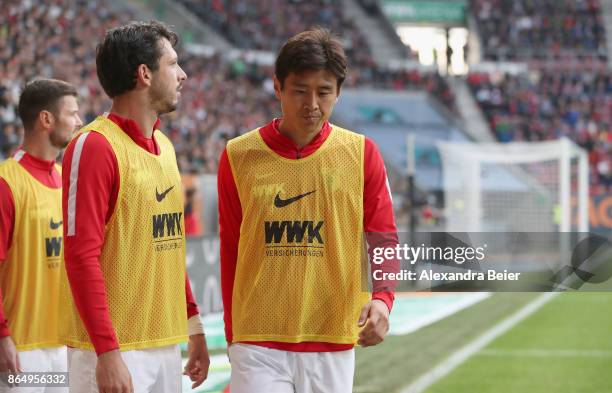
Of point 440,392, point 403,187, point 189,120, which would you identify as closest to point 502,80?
point 403,187

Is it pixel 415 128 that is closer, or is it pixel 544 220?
pixel 544 220

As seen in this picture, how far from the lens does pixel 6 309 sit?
186 inches

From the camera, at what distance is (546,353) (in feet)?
36.4

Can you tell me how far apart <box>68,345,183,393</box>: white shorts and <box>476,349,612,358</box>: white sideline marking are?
302 inches

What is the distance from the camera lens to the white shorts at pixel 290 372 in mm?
3613

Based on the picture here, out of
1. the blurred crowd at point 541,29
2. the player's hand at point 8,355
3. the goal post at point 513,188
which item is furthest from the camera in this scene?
the blurred crowd at point 541,29

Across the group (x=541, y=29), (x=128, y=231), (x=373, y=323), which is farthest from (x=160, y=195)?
(x=541, y=29)

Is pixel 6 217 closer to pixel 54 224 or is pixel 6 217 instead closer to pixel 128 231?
pixel 54 224

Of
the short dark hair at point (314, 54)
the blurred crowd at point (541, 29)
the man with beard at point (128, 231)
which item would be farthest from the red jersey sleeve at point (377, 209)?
the blurred crowd at point (541, 29)

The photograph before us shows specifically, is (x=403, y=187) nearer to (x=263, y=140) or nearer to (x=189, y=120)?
(x=189, y=120)

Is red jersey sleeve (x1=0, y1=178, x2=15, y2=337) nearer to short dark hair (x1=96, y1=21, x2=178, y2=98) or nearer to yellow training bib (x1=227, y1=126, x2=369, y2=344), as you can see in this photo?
short dark hair (x1=96, y1=21, x2=178, y2=98)

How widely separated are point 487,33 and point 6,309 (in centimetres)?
3896

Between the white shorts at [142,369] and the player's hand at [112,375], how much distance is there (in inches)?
7.6

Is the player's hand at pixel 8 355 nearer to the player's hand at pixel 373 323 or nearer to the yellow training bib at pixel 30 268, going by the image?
the yellow training bib at pixel 30 268
